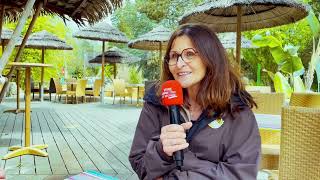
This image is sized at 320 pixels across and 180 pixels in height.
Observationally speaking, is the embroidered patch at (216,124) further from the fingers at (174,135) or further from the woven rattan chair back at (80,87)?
the woven rattan chair back at (80,87)

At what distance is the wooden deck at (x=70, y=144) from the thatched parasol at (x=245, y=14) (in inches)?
89.1

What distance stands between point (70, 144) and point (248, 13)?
3600 millimetres

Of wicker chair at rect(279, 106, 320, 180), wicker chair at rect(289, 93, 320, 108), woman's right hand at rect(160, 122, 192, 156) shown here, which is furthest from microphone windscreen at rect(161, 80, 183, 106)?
wicker chair at rect(289, 93, 320, 108)

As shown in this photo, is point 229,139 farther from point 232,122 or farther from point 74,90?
point 74,90

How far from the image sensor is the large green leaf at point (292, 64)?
10.3m

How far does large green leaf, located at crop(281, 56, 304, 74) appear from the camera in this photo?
10.3 metres

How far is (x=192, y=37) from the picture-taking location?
1.46 m

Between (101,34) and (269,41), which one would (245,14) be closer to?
(269,41)

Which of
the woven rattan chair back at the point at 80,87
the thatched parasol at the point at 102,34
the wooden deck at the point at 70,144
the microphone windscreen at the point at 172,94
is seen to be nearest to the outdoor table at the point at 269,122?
the wooden deck at the point at 70,144

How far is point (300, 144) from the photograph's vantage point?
182 centimetres

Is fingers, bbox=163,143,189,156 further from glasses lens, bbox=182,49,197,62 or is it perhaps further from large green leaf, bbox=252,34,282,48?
large green leaf, bbox=252,34,282,48

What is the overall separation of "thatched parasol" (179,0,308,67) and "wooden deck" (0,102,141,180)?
2.26 meters

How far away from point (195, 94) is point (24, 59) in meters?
19.0

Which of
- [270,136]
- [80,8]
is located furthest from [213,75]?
[80,8]
